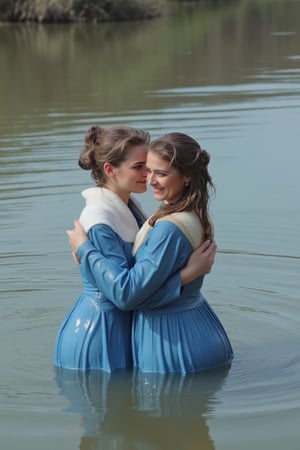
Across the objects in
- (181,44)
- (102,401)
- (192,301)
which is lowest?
(181,44)

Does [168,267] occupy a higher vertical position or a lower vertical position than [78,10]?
higher

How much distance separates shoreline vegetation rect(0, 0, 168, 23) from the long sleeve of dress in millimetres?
35471

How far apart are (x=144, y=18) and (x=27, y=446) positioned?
118ft

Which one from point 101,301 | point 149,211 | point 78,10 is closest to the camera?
point 101,301

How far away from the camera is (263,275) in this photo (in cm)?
784

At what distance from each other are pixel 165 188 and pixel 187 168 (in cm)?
15

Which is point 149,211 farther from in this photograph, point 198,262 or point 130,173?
point 198,262

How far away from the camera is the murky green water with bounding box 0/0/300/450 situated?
5.38 metres

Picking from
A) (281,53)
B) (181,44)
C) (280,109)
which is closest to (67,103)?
(280,109)

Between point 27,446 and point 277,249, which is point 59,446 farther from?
point 277,249

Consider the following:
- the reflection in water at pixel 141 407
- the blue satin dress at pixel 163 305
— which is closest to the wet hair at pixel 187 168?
the blue satin dress at pixel 163 305

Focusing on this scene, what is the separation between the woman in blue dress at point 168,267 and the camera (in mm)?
5348

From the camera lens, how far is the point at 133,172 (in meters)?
5.57

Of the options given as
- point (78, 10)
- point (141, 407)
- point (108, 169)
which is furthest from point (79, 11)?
point (141, 407)
